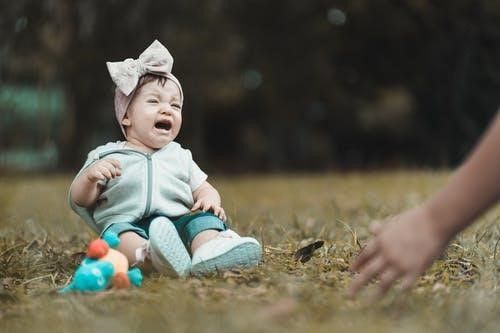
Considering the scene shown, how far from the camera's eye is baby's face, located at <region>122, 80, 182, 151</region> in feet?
9.75

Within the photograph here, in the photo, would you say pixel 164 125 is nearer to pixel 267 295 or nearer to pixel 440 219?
pixel 267 295

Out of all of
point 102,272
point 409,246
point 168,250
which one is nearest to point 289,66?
point 168,250

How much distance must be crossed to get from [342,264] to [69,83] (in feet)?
39.8

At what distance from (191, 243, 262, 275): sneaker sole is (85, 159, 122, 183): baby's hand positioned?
0.42 meters

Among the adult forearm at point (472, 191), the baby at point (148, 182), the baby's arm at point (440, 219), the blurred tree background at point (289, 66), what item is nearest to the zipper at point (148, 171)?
the baby at point (148, 182)

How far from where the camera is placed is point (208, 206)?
9.59 feet

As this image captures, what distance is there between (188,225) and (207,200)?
110 millimetres

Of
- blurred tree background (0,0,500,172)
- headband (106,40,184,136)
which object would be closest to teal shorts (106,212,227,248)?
headband (106,40,184,136)

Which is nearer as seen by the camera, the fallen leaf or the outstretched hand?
the outstretched hand

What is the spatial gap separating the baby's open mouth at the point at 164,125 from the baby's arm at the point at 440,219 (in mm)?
1152

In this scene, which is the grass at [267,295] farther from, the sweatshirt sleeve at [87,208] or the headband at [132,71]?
the headband at [132,71]

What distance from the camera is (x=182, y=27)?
43.2 ft

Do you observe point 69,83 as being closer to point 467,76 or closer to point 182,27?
point 182,27

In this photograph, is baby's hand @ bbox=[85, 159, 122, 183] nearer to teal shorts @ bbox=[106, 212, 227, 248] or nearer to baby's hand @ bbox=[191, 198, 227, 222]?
teal shorts @ bbox=[106, 212, 227, 248]
